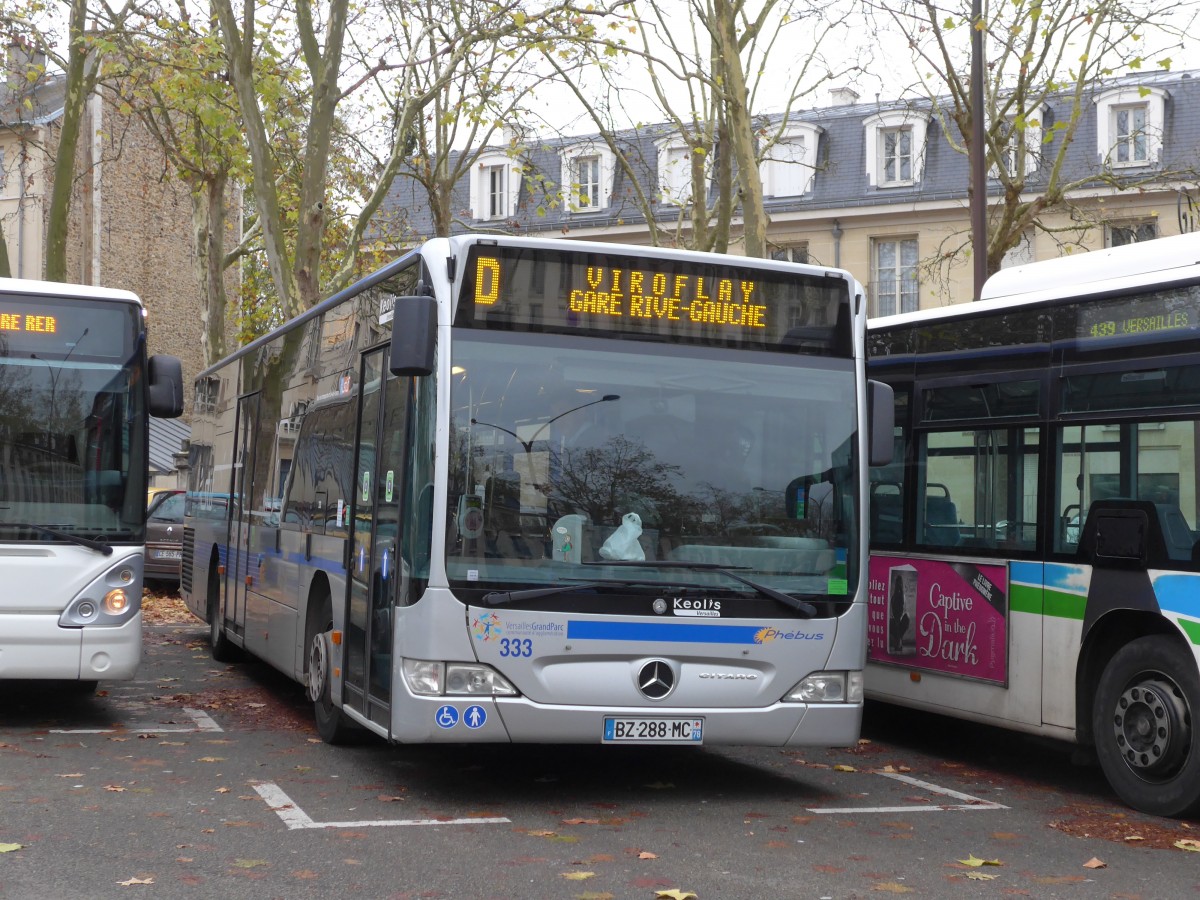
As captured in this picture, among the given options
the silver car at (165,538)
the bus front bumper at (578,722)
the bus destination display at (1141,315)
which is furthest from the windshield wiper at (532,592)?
the silver car at (165,538)

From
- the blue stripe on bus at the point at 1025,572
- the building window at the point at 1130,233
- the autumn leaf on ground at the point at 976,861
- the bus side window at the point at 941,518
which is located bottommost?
the autumn leaf on ground at the point at 976,861

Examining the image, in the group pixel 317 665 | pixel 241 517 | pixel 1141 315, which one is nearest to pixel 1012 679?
pixel 1141 315

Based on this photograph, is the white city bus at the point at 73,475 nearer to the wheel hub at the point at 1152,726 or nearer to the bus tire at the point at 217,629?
the bus tire at the point at 217,629

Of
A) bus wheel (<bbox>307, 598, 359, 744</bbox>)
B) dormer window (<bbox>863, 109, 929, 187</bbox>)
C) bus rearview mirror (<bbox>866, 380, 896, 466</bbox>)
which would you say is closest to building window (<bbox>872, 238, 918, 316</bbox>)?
dormer window (<bbox>863, 109, 929, 187</bbox>)

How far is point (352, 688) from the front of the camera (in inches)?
356

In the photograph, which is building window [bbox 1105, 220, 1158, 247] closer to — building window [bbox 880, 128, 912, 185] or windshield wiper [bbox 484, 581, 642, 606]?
building window [bbox 880, 128, 912, 185]

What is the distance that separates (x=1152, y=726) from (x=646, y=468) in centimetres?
303

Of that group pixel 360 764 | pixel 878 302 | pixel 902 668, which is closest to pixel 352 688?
pixel 360 764

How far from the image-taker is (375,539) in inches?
343

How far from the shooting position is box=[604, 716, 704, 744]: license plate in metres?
7.90

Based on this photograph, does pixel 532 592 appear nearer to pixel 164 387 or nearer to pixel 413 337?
pixel 413 337

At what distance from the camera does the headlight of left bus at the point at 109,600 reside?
10.3 meters

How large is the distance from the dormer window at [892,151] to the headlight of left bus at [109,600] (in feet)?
112

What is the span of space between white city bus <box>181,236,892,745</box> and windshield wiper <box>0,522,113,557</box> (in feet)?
7.79
